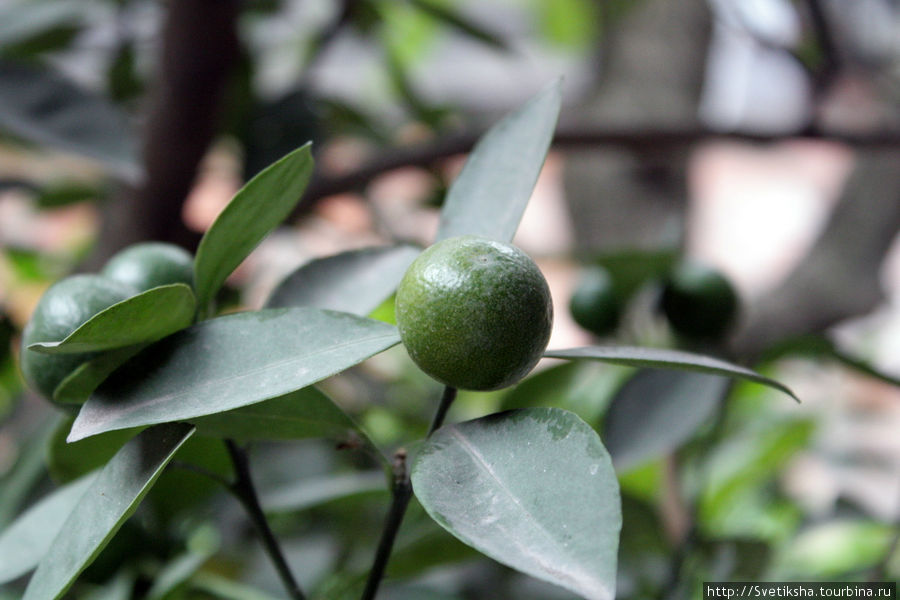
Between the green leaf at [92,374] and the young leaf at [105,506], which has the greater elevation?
the green leaf at [92,374]

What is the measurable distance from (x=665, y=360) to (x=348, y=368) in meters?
0.12

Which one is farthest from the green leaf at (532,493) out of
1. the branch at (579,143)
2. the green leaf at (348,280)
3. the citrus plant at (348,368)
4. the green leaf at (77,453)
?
the branch at (579,143)

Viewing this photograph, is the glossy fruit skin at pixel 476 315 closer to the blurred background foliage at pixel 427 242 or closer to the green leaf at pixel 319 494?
the blurred background foliage at pixel 427 242

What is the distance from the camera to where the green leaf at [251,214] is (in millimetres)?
319

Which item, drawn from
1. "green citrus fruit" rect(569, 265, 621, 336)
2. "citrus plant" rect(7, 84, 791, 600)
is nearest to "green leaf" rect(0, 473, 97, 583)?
"citrus plant" rect(7, 84, 791, 600)

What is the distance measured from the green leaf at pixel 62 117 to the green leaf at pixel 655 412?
37 centimetres

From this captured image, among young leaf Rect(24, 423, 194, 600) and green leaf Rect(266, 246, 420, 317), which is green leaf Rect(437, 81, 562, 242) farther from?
young leaf Rect(24, 423, 194, 600)

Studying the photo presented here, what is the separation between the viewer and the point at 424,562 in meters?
0.52

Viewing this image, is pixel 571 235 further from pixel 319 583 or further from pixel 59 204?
pixel 319 583

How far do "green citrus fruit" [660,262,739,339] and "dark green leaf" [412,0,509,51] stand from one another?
1.26ft

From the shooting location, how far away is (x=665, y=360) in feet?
0.95

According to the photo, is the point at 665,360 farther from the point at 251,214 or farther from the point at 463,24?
the point at 463,24

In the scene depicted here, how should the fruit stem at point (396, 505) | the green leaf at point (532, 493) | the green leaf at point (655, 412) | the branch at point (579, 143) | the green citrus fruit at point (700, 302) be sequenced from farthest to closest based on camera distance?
the branch at point (579, 143), the green citrus fruit at point (700, 302), the green leaf at point (655, 412), the fruit stem at point (396, 505), the green leaf at point (532, 493)

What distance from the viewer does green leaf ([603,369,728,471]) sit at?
19.3 inches
